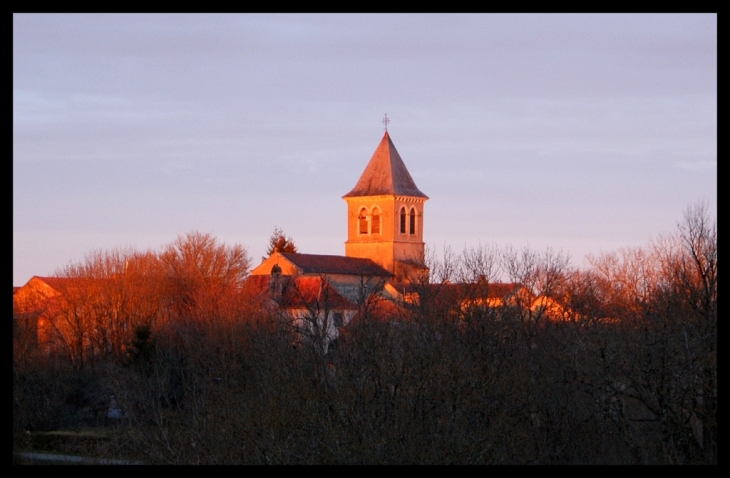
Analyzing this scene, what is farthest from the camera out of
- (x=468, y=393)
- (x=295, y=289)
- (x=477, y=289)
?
(x=295, y=289)

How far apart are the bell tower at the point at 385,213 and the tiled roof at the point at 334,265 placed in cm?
140

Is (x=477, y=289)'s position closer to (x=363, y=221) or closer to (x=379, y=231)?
(x=379, y=231)

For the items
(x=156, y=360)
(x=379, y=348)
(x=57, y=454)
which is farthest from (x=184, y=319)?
(x=379, y=348)

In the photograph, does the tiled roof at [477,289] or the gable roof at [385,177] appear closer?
the tiled roof at [477,289]

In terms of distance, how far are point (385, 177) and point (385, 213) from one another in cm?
277

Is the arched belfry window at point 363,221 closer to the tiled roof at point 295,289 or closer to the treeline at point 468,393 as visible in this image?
the tiled roof at point 295,289

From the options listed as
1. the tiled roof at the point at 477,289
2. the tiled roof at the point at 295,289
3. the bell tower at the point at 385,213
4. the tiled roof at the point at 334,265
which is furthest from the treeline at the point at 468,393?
the bell tower at the point at 385,213

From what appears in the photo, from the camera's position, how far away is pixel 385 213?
68812 millimetres

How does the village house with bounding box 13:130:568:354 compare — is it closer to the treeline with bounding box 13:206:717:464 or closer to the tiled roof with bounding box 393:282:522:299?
the tiled roof with bounding box 393:282:522:299

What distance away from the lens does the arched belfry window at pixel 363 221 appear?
69.6m

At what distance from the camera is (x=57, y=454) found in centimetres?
2650

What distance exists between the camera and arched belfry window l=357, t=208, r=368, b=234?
6962 cm

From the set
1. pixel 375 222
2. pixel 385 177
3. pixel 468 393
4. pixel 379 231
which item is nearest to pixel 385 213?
pixel 375 222
